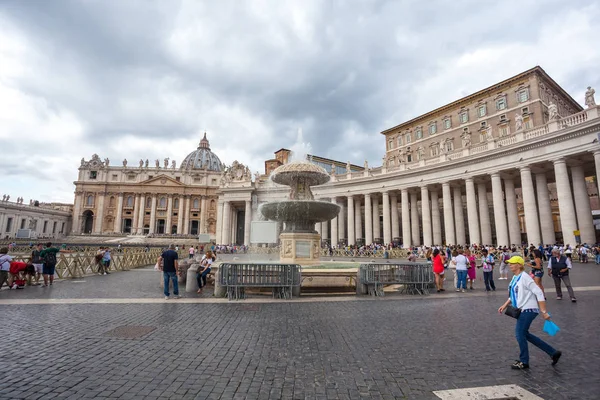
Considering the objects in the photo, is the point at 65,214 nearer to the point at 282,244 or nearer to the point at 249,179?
the point at 249,179

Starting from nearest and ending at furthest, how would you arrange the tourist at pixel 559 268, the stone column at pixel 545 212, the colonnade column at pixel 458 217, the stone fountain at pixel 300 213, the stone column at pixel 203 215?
1. the tourist at pixel 559 268
2. the stone fountain at pixel 300 213
3. the stone column at pixel 545 212
4. the colonnade column at pixel 458 217
5. the stone column at pixel 203 215

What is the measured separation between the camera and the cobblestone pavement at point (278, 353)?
11.1 ft

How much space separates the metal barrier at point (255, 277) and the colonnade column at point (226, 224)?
4000 cm

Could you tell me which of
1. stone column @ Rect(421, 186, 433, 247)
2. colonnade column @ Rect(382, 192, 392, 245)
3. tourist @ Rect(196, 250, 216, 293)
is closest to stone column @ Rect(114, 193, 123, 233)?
colonnade column @ Rect(382, 192, 392, 245)

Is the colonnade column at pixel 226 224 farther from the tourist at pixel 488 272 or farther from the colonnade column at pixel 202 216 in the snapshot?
the colonnade column at pixel 202 216

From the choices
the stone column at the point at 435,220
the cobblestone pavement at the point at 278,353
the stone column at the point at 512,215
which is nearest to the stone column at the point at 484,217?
the stone column at the point at 512,215

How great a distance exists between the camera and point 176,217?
8938 cm

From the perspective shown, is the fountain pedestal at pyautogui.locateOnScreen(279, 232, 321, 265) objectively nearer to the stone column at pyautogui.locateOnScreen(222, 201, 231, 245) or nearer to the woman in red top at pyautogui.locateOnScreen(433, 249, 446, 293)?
the woman in red top at pyautogui.locateOnScreen(433, 249, 446, 293)

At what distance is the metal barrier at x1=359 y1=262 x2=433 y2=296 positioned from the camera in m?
9.99

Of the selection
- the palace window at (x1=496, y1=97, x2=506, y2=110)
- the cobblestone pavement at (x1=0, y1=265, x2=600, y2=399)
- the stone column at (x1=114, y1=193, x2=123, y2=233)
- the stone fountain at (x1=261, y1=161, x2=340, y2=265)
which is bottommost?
the cobblestone pavement at (x1=0, y1=265, x2=600, y2=399)

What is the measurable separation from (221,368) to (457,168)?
33.7 m

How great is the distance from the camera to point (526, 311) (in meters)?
4.05

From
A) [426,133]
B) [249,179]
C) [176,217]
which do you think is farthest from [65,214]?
[426,133]

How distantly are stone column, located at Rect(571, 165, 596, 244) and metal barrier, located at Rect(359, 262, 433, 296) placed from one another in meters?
23.3
